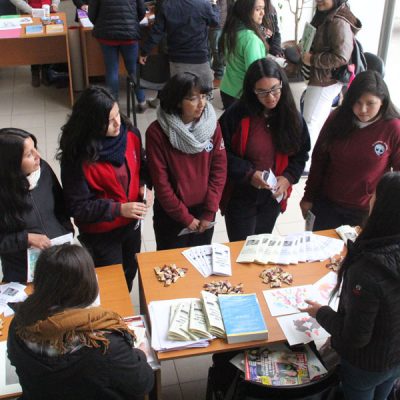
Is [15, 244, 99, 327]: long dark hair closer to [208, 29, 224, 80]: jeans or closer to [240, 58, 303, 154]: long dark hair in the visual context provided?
[240, 58, 303, 154]: long dark hair

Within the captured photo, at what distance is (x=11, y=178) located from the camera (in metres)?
2.31

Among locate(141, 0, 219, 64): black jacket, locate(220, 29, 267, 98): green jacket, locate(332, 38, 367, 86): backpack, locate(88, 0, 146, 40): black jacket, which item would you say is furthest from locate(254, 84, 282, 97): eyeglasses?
locate(88, 0, 146, 40): black jacket

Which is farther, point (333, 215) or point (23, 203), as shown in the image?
point (333, 215)

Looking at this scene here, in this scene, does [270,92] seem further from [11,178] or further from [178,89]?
[11,178]

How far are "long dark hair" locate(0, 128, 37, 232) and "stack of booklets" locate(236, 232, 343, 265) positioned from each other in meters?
1.11

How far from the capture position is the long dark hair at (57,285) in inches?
63.2

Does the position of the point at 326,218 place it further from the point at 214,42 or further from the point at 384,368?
→ the point at 214,42

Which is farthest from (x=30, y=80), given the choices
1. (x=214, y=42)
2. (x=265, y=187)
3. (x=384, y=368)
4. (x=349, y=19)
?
(x=384, y=368)

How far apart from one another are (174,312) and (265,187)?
98 centimetres

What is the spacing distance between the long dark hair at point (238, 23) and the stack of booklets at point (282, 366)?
274 centimetres

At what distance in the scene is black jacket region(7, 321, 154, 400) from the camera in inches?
64.3

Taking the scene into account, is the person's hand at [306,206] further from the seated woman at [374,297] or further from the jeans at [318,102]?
the jeans at [318,102]

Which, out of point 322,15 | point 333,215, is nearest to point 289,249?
point 333,215

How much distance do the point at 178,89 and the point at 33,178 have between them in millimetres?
820
